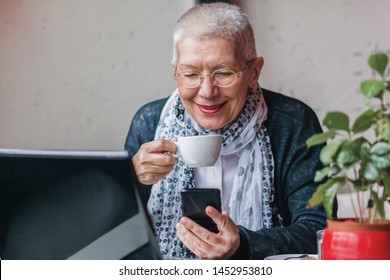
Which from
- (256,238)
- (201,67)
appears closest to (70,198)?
(256,238)

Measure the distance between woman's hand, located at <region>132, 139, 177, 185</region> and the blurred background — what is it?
98cm

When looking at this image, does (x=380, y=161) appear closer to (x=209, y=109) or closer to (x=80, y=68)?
(x=209, y=109)

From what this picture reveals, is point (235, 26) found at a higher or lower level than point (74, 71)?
higher

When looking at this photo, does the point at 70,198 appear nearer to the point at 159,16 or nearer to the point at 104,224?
the point at 104,224

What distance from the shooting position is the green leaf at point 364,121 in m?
1.04

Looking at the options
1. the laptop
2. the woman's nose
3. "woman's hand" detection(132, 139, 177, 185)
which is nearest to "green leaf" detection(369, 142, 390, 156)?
the laptop

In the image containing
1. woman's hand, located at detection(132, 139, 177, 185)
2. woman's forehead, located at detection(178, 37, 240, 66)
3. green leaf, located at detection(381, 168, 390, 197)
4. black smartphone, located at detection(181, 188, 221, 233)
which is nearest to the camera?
green leaf, located at detection(381, 168, 390, 197)

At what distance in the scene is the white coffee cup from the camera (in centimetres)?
161

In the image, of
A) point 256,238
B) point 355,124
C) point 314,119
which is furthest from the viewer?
point 314,119

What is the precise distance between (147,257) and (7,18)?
170cm

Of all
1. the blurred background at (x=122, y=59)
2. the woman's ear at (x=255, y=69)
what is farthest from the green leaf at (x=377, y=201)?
the blurred background at (x=122, y=59)

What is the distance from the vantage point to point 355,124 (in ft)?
3.38

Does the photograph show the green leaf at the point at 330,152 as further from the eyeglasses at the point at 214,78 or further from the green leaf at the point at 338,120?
the eyeglasses at the point at 214,78

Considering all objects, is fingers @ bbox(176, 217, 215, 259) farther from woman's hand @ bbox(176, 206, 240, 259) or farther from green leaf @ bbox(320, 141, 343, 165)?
green leaf @ bbox(320, 141, 343, 165)
